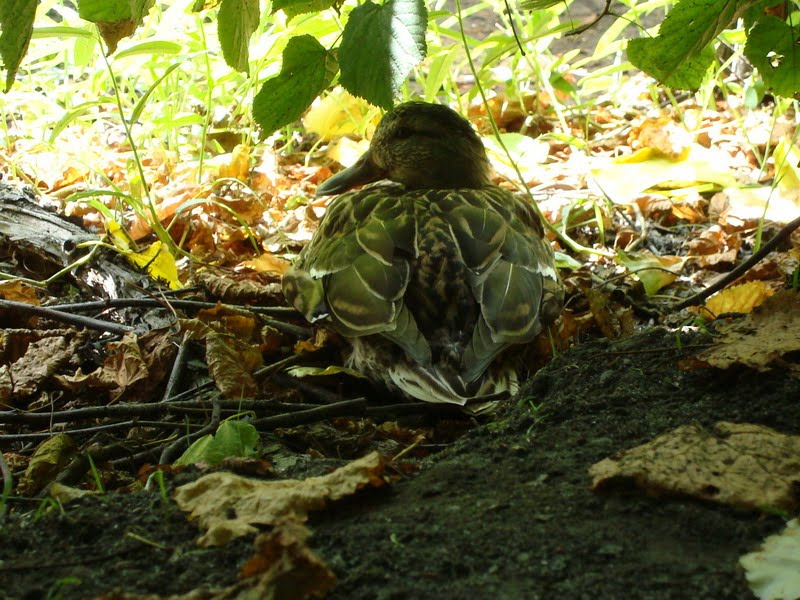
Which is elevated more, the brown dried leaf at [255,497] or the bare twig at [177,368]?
the bare twig at [177,368]

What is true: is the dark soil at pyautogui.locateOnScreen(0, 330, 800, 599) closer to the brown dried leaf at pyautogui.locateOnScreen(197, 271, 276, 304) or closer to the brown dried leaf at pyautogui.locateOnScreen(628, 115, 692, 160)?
the brown dried leaf at pyautogui.locateOnScreen(197, 271, 276, 304)

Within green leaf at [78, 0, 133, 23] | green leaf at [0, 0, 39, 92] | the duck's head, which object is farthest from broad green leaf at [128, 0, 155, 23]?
the duck's head

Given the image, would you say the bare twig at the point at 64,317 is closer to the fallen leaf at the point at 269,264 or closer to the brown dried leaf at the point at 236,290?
the brown dried leaf at the point at 236,290

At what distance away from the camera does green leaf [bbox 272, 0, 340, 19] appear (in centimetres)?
214

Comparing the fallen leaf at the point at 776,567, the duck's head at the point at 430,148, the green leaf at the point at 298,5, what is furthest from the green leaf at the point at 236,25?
the duck's head at the point at 430,148

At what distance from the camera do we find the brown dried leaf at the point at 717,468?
1.62 meters

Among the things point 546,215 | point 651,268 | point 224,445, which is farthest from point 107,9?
point 546,215

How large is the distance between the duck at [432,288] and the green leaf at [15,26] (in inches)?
64.7

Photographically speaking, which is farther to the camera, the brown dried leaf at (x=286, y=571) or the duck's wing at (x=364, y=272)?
the duck's wing at (x=364, y=272)

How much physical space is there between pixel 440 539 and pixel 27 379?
7.85 feet

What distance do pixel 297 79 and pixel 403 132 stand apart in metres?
2.00

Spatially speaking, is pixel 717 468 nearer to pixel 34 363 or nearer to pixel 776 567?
pixel 776 567

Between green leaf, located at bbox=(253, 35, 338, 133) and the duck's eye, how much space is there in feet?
6.30

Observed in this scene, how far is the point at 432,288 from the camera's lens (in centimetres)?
327
